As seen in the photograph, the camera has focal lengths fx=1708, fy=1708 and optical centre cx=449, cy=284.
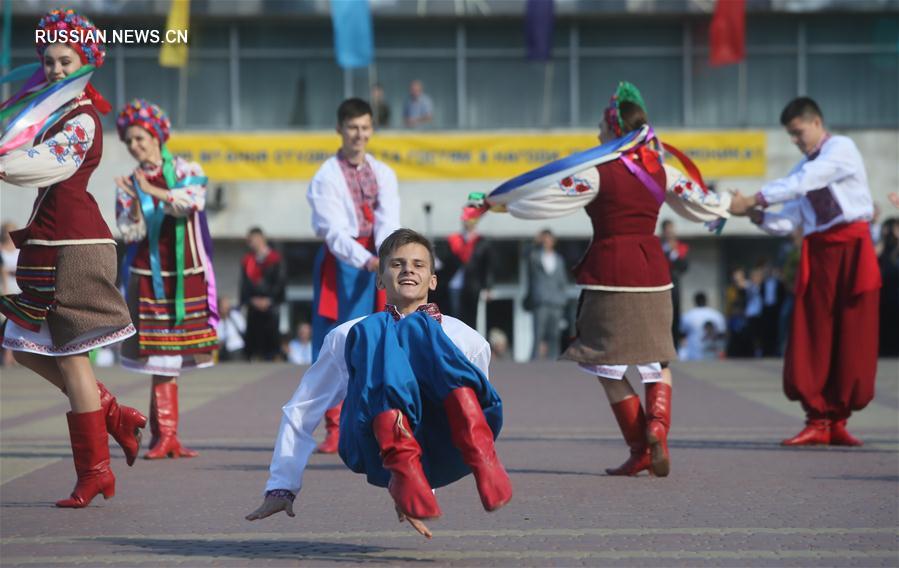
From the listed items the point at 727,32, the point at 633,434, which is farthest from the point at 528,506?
the point at 727,32

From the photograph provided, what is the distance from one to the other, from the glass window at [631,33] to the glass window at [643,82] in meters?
0.26

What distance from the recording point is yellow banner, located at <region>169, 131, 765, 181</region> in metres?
28.2

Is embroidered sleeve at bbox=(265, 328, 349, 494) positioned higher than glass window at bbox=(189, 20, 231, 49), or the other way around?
Result: glass window at bbox=(189, 20, 231, 49)

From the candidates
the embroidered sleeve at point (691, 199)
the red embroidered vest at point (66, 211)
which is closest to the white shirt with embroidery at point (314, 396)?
the red embroidered vest at point (66, 211)

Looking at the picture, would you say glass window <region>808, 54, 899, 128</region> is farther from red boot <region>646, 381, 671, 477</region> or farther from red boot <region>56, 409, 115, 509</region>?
red boot <region>56, 409, 115, 509</region>

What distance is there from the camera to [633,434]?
834cm

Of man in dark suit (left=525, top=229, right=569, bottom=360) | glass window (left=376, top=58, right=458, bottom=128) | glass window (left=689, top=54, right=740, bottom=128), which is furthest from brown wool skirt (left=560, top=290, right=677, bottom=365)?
glass window (left=689, top=54, right=740, bottom=128)

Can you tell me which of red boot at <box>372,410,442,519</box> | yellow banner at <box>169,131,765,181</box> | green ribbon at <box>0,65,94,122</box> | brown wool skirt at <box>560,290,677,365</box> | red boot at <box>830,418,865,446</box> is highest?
yellow banner at <box>169,131,765,181</box>

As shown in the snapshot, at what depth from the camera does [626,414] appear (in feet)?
27.4

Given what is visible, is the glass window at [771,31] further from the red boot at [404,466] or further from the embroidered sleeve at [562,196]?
the red boot at [404,466]

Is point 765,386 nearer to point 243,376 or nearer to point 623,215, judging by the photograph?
point 243,376

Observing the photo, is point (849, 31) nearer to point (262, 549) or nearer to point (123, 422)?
point (123, 422)

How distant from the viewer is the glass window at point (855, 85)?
3022cm

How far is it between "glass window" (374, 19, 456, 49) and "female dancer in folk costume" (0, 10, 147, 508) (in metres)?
22.7
